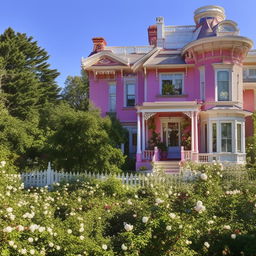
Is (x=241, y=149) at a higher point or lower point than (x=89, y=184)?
higher

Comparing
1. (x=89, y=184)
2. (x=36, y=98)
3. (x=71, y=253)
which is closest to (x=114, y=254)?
(x=71, y=253)

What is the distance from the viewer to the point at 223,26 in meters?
20.1

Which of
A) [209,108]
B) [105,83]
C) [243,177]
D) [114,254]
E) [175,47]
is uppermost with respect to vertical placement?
[175,47]

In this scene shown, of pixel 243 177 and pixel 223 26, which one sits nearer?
pixel 243 177

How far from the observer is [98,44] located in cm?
2450

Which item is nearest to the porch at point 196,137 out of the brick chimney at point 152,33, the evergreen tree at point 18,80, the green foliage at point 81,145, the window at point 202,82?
the window at point 202,82

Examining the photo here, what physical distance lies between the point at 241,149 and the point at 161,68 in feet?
23.6

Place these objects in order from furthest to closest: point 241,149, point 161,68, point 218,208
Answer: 1. point 161,68
2. point 241,149
3. point 218,208

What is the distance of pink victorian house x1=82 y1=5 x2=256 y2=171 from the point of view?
62.9 feet

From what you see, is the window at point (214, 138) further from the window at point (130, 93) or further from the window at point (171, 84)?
the window at point (130, 93)

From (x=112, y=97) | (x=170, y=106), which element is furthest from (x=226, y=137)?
(x=112, y=97)

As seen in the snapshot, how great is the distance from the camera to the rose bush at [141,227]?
18.0 ft

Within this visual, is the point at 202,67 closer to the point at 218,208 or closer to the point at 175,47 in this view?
the point at 175,47

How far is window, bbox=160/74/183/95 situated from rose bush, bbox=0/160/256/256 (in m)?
12.5
